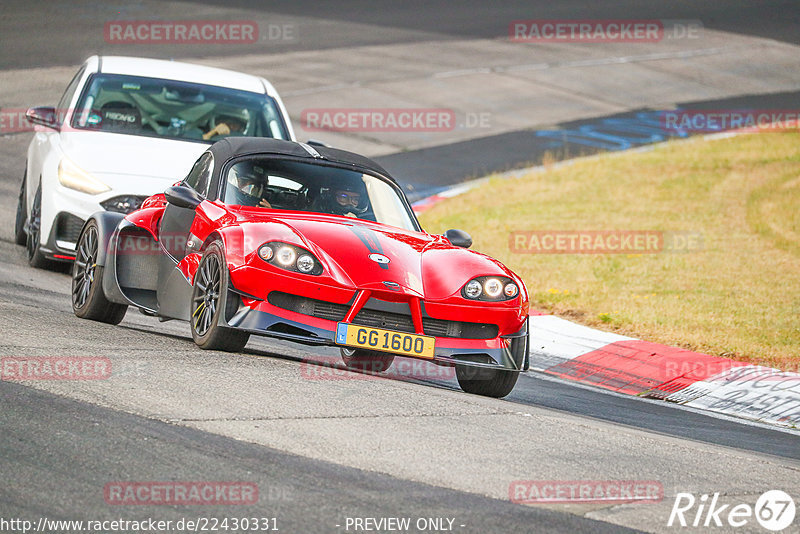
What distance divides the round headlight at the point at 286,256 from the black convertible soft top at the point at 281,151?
1483 millimetres

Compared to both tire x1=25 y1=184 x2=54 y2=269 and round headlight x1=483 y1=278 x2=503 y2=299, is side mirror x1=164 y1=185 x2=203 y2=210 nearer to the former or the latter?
round headlight x1=483 y1=278 x2=503 y2=299

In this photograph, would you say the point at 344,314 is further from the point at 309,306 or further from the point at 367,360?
the point at 367,360

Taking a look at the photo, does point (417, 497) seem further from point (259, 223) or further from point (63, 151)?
point (63, 151)

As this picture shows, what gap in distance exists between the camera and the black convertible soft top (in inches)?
350

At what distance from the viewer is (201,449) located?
5.64 meters

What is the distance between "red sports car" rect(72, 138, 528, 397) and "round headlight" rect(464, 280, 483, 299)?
1 cm

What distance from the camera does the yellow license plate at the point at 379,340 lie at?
24.3 ft

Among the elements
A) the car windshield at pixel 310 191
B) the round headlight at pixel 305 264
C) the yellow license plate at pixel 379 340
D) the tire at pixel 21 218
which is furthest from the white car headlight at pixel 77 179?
the yellow license plate at pixel 379 340

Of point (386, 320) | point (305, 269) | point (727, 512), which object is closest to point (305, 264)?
point (305, 269)

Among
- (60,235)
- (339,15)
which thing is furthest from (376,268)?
(339,15)

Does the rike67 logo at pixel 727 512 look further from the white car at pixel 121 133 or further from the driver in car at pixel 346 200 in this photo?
the white car at pixel 121 133

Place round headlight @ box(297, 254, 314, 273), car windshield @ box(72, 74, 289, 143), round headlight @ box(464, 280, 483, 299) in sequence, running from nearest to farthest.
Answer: round headlight @ box(297, 254, 314, 273), round headlight @ box(464, 280, 483, 299), car windshield @ box(72, 74, 289, 143)

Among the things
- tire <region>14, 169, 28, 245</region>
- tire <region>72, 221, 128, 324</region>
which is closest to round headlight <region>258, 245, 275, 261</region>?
tire <region>72, 221, 128, 324</region>

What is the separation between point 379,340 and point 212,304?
3.78 feet
